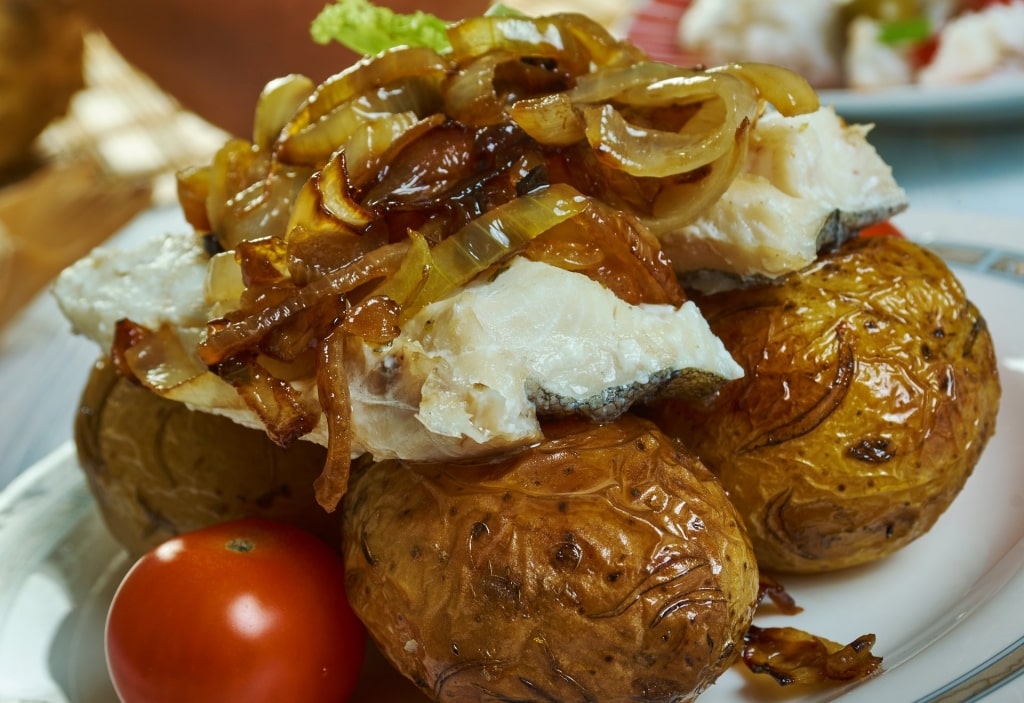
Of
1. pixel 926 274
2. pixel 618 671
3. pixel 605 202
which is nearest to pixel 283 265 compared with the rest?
pixel 605 202

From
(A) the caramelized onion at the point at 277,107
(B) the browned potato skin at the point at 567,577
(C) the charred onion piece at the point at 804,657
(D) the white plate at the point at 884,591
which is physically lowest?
(D) the white plate at the point at 884,591

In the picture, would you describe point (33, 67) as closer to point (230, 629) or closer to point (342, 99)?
point (342, 99)

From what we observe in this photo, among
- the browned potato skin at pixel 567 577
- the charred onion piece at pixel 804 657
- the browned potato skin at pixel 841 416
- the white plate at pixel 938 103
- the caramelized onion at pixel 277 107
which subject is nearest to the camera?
the browned potato skin at pixel 567 577

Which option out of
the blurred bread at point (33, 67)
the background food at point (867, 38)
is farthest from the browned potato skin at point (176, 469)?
the background food at point (867, 38)

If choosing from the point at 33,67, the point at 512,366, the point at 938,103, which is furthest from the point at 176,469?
the point at 33,67

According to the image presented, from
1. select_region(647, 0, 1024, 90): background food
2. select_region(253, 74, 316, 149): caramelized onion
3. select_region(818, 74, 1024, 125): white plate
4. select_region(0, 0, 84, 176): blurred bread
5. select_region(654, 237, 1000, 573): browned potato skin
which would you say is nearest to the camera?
select_region(654, 237, 1000, 573): browned potato skin

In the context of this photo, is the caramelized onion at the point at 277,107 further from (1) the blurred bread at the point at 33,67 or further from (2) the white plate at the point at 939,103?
(1) the blurred bread at the point at 33,67

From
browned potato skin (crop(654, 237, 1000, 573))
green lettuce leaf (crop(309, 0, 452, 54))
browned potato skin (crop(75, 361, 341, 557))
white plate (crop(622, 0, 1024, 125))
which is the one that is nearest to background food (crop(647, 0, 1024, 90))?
white plate (crop(622, 0, 1024, 125))

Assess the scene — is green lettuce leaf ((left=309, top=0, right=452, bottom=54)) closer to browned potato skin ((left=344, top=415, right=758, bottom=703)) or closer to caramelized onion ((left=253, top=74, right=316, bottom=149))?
caramelized onion ((left=253, top=74, right=316, bottom=149))
